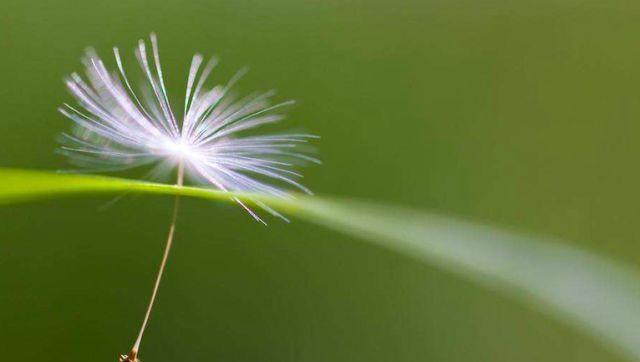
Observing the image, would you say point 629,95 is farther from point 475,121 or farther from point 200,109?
point 200,109

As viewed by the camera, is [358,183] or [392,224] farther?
[358,183]

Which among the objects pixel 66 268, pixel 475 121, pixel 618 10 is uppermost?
pixel 618 10

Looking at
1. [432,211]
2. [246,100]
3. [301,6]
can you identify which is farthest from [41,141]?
[432,211]

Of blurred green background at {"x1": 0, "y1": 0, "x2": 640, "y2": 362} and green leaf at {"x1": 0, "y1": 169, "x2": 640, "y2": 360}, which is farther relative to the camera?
blurred green background at {"x1": 0, "y1": 0, "x2": 640, "y2": 362}

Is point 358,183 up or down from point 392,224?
up

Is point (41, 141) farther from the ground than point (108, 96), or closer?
farther from the ground

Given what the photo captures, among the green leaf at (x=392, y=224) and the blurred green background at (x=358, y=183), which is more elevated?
the blurred green background at (x=358, y=183)

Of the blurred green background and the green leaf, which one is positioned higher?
the blurred green background

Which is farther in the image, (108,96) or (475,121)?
(475,121)
